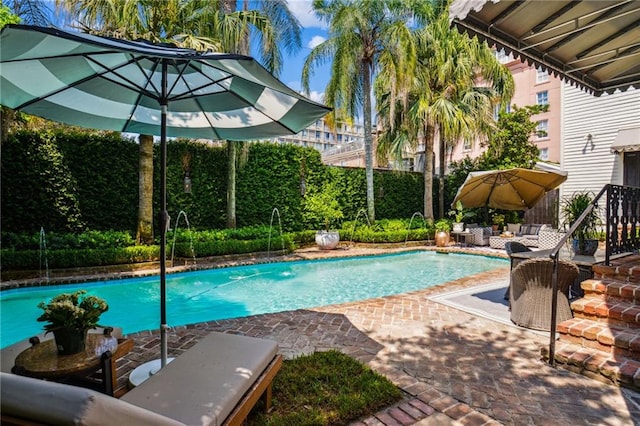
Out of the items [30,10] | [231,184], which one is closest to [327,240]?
[231,184]

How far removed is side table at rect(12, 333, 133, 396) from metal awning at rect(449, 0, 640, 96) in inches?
154

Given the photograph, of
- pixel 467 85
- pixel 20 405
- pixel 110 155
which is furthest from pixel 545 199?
pixel 20 405

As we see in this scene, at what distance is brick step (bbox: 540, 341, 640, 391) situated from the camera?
309 centimetres

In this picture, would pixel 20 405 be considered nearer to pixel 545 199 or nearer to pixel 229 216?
pixel 229 216

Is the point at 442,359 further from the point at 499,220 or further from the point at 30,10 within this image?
the point at 499,220

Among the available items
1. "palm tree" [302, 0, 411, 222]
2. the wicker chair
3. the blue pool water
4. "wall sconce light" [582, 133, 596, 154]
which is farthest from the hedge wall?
the wicker chair

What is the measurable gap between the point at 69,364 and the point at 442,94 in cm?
1559

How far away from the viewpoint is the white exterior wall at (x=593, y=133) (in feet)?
40.8

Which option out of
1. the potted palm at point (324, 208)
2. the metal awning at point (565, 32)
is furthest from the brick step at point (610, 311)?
the potted palm at point (324, 208)

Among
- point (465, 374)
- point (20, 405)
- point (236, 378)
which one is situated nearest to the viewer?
point (20, 405)

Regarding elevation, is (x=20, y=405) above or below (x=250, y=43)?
below

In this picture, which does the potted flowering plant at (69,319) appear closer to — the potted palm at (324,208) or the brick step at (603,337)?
the brick step at (603,337)

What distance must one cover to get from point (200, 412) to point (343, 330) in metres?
2.88

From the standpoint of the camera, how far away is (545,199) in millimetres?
16969
